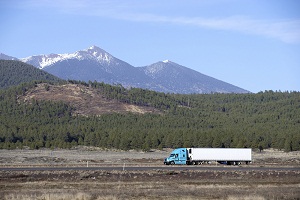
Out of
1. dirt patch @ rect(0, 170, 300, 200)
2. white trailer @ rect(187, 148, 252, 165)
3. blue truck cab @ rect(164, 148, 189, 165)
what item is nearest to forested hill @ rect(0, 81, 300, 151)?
white trailer @ rect(187, 148, 252, 165)

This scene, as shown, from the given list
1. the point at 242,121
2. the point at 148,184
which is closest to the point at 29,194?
the point at 148,184

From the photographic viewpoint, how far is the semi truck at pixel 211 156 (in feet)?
266

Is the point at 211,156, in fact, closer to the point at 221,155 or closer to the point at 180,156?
the point at 221,155

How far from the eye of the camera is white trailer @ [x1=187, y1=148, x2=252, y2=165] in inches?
3233

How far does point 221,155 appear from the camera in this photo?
3287 inches

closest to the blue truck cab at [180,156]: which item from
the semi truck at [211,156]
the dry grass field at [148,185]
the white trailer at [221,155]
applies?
the semi truck at [211,156]

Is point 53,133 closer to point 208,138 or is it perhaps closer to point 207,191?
point 208,138

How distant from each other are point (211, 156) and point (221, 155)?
1.68 metres

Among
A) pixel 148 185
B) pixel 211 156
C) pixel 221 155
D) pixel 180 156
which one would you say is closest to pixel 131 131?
pixel 221 155

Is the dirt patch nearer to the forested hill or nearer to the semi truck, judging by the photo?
the semi truck

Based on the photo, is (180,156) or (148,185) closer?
(148,185)

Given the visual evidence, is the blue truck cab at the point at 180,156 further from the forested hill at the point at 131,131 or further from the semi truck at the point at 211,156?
the forested hill at the point at 131,131

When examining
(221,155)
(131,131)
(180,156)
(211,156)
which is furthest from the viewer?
(131,131)

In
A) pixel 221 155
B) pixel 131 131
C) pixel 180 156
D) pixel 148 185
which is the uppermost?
pixel 131 131
